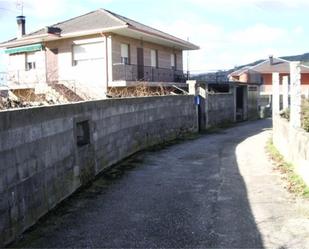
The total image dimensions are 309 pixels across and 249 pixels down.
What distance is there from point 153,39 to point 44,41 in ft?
20.3

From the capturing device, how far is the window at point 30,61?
2723 cm

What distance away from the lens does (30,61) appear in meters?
27.5

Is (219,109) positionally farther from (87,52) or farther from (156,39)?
(87,52)

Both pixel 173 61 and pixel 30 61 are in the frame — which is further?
pixel 173 61

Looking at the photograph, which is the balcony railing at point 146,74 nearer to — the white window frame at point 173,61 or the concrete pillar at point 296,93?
the white window frame at point 173,61

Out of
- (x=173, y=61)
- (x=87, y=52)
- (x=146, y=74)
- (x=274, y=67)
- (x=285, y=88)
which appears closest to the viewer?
(x=285, y=88)

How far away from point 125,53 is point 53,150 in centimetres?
1725

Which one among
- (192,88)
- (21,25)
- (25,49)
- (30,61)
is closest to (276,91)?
(192,88)

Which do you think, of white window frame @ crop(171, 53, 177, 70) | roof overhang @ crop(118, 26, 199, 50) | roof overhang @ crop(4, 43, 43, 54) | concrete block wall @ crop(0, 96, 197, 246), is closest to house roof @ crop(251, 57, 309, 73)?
roof overhang @ crop(118, 26, 199, 50)

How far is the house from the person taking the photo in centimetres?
2361

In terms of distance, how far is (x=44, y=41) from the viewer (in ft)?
86.1

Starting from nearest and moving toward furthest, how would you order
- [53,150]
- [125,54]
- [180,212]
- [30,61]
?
[180,212] → [53,150] → [125,54] → [30,61]

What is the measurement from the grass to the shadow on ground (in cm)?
A: 100

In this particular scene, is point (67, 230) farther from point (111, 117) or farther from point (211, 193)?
point (111, 117)
